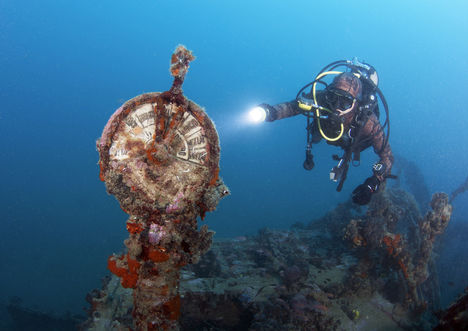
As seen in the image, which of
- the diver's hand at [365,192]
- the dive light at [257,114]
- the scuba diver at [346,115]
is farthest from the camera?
the scuba diver at [346,115]

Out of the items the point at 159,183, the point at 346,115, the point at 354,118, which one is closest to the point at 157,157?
the point at 159,183

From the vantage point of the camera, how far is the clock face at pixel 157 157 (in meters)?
2.23

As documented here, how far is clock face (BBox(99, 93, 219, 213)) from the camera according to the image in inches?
88.0

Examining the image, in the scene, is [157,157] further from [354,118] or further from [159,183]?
[354,118]

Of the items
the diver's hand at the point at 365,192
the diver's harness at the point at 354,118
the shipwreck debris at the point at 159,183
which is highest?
the diver's harness at the point at 354,118

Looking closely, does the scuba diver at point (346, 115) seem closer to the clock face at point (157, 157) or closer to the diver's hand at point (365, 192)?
the diver's hand at point (365, 192)

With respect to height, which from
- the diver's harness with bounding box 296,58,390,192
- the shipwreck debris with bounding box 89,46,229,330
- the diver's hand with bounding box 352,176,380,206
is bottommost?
the shipwreck debris with bounding box 89,46,229,330

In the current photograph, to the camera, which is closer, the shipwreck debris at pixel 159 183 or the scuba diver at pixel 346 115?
the shipwreck debris at pixel 159 183

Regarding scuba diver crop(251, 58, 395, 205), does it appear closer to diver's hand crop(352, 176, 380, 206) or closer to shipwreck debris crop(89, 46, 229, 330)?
diver's hand crop(352, 176, 380, 206)

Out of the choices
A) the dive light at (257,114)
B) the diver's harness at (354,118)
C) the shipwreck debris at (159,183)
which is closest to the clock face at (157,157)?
the shipwreck debris at (159,183)

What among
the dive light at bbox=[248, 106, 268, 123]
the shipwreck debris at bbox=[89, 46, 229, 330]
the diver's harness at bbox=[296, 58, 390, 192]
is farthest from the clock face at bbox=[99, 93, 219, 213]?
the diver's harness at bbox=[296, 58, 390, 192]

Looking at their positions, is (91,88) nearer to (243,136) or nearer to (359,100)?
(243,136)

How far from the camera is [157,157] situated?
2.16 m

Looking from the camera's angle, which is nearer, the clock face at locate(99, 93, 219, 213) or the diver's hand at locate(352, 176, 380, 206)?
the clock face at locate(99, 93, 219, 213)
